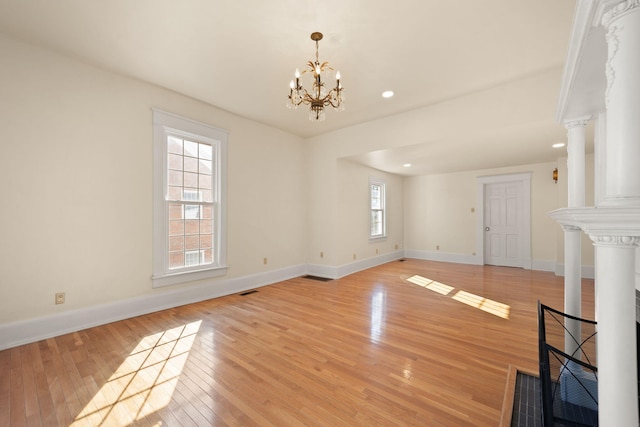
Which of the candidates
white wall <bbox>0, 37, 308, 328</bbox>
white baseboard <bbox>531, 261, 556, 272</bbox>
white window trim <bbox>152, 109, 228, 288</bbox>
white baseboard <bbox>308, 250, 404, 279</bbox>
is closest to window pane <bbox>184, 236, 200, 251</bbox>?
white window trim <bbox>152, 109, 228, 288</bbox>

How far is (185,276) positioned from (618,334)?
4.23 metres

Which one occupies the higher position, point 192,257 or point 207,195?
point 207,195

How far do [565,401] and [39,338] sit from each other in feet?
15.0

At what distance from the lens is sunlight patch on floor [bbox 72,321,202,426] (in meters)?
1.70

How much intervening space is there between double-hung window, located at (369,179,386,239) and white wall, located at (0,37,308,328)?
4.21 meters

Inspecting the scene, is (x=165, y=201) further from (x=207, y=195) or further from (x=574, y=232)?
(x=574, y=232)

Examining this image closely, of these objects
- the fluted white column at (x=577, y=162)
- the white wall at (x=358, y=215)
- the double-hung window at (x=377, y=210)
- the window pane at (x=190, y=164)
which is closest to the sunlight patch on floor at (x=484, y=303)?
the fluted white column at (x=577, y=162)

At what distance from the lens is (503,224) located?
677 centimetres

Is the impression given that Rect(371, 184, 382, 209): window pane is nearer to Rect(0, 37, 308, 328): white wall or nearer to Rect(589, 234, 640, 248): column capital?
Rect(0, 37, 308, 328): white wall

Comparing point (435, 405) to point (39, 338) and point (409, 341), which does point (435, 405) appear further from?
point (39, 338)

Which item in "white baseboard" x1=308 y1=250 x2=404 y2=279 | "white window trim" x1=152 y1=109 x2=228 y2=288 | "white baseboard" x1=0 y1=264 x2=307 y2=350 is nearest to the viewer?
"white baseboard" x1=0 y1=264 x2=307 y2=350

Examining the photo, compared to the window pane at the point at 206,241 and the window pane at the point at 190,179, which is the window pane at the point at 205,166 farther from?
the window pane at the point at 206,241

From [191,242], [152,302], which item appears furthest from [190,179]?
[152,302]

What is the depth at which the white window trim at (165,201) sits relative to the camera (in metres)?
3.62
